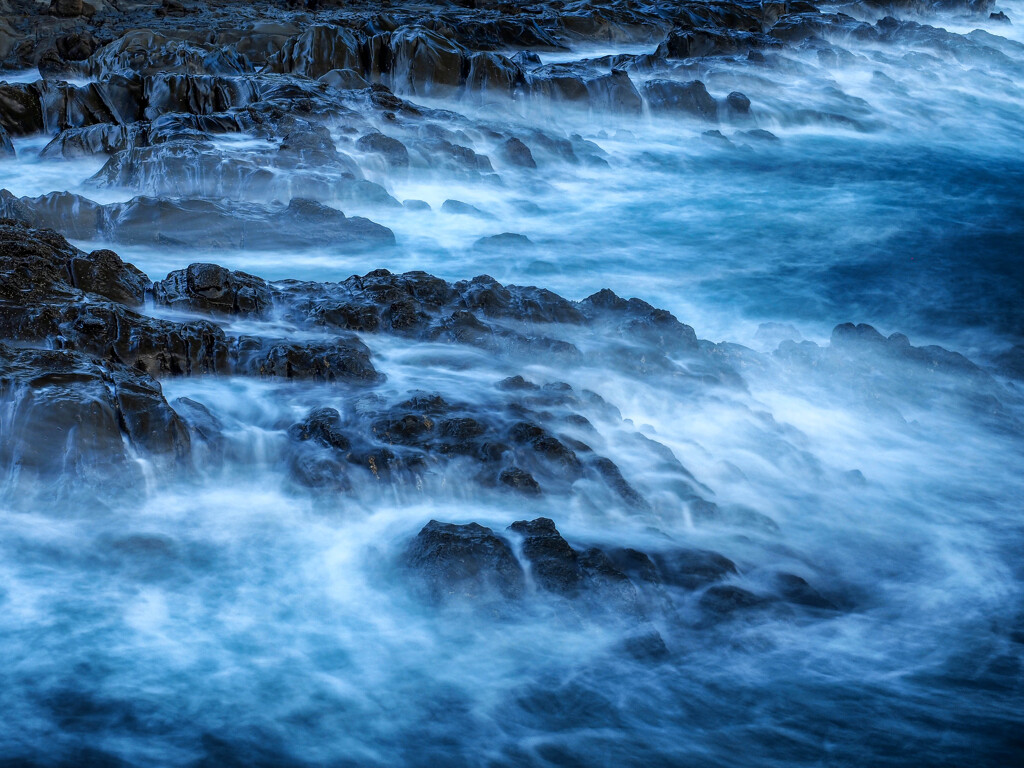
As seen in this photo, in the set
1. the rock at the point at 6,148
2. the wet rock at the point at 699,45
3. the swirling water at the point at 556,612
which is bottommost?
the swirling water at the point at 556,612

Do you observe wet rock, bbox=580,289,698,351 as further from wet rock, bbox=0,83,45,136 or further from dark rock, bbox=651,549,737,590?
wet rock, bbox=0,83,45,136

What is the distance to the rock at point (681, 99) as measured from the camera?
1583cm

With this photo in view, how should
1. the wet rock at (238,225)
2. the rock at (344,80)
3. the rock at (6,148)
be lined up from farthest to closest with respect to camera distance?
the rock at (344,80), the rock at (6,148), the wet rock at (238,225)

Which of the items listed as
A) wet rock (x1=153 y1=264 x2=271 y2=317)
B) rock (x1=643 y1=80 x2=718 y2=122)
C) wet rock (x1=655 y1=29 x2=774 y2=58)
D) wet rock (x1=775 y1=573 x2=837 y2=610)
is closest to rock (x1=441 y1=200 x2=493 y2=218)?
wet rock (x1=153 y1=264 x2=271 y2=317)

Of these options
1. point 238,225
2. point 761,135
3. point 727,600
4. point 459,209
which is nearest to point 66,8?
point 459,209

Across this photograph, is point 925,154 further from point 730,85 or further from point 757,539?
point 757,539

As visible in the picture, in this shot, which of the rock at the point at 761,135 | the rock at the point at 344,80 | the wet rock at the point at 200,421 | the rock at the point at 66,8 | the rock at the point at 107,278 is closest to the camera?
the wet rock at the point at 200,421

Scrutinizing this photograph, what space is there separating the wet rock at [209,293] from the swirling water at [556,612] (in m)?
1.06

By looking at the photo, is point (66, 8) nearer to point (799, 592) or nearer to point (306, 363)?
point (306, 363)

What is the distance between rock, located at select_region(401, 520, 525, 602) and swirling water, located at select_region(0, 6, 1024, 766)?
124 millimetres

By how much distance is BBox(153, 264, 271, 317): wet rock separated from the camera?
286 inches

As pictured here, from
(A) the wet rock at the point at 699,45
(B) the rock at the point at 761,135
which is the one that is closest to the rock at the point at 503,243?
(B) the rock at the point at 761,135

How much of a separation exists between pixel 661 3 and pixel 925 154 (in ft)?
25.4

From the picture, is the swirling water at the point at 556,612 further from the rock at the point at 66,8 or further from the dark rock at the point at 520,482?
the rock at the point at 66,8
